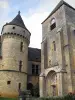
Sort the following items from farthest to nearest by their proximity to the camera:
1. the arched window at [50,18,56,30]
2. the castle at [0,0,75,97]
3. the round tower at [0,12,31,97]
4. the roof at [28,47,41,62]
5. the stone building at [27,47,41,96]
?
1. the roof at [28,47,41,62]
2. the stone building at [27,47,41,96]
3. the arched window at [50,18,56,30]
4. the round tower at [0,12,31,97]
5. the castle at [0,0,75,97]

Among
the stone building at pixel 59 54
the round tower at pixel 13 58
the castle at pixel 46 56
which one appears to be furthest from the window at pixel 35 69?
the stone building at pixel 59 54

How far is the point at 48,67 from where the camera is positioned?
27.6 meters

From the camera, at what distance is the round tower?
27453mm

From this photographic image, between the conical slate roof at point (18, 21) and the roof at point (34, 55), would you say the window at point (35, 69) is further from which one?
the conical slate roof at point (18, 21)

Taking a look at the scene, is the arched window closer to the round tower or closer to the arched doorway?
the round tower

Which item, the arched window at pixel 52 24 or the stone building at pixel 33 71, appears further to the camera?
the stone building at pixel 33 71

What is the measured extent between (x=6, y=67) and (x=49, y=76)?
803 cm

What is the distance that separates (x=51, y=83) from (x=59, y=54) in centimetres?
538

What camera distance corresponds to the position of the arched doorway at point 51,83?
1026 inches

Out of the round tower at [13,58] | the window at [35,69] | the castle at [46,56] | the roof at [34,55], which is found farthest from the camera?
the roof at [34,55]

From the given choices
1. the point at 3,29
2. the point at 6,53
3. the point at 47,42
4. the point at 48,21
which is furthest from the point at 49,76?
the point at 3,29

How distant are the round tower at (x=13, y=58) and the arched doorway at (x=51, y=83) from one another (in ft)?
16.0

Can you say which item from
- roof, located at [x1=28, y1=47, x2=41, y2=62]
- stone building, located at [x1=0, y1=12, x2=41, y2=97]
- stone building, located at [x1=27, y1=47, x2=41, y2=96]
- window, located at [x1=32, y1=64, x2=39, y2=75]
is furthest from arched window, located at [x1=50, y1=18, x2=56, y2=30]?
window, located at [x1=32, y1=64, x2=39, y2=75]

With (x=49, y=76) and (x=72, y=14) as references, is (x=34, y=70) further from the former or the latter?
(x=72, y=14)
